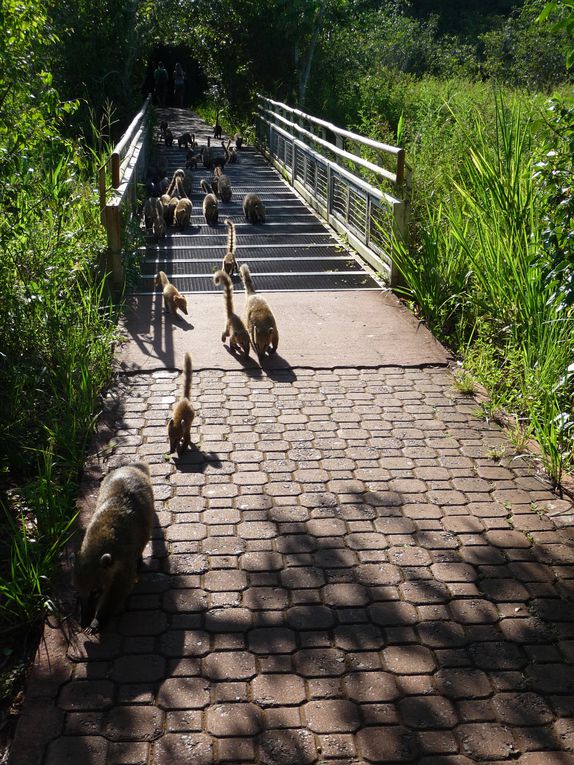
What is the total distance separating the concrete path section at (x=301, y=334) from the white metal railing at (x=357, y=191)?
0.89 meters

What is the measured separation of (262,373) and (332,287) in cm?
297

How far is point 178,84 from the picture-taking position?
112ft

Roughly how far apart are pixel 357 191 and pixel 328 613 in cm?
807

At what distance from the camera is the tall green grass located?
237 inches

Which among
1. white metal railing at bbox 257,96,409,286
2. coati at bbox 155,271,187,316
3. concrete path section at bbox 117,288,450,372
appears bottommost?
concrete path section at bbox 117,288,450,372

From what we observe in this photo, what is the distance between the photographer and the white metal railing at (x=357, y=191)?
9406 millimetres

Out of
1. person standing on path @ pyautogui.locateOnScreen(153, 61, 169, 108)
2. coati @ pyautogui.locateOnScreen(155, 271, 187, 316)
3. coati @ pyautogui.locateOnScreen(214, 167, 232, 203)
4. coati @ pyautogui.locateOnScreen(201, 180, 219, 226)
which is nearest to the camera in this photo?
coati @ pyautogui.locateOnScreen(155, 271, 187, 316)

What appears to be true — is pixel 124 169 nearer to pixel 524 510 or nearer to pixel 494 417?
pixel 494 417

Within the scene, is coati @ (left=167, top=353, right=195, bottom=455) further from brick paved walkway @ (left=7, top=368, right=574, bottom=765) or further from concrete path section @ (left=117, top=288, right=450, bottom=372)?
concrete path section @ (left=117, top=288, right=450, bottom=372)

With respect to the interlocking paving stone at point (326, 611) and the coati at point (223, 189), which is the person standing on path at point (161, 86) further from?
the interlocking paving stone at point (326, 611)

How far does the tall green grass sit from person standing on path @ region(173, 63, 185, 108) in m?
26.9

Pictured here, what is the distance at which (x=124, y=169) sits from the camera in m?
11.7

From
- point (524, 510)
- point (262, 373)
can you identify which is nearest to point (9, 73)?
point (262, 373)

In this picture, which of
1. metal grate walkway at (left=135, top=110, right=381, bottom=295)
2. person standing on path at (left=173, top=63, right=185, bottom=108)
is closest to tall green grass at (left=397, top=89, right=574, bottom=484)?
metal grate walkway at (left=135, top=110, right=381, bottom=295)
